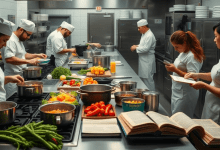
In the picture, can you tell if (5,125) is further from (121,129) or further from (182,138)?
(182,138)

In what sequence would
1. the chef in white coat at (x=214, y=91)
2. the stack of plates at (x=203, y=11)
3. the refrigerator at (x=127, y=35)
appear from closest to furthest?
the chef in white coat at (x=214, y=91)
the stack of plates at (x=203, y=11)
the refrigerator at (x=127, y=35)

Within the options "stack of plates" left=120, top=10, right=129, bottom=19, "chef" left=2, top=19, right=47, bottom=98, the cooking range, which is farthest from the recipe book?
"stack of plates" left=120, top=10, right=129, bottom=19

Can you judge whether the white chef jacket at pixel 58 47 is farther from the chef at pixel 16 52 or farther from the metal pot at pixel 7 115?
the metal pot at pixel 7 115

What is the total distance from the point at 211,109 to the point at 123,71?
69.5 inches

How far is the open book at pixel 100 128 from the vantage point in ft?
5.62

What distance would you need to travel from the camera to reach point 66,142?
1.60 metres

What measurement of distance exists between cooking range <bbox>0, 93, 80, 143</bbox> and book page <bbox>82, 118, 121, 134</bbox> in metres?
0.08

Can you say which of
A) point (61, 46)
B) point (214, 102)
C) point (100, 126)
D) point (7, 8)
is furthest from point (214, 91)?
point (7, 8)

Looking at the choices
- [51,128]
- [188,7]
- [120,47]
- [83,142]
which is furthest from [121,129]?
[120,47]

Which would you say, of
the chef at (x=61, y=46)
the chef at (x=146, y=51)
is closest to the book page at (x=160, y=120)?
the chef at (x=61, y=46)

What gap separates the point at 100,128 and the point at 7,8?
5294 mm

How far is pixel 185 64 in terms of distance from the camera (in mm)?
3467

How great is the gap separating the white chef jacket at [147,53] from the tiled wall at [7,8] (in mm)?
2995

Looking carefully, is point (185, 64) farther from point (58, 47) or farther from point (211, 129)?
point (58, 47)
